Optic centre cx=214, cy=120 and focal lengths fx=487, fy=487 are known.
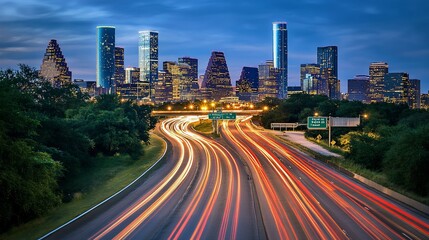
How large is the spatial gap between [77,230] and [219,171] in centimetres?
2877

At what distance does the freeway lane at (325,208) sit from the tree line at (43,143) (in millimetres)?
15404

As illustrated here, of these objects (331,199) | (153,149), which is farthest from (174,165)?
(331,199)

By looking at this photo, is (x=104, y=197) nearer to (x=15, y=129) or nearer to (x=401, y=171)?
(x=15, y=129)

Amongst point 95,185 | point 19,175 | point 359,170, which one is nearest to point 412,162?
point 359,170

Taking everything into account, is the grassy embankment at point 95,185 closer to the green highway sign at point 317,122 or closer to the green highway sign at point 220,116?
the green highway sign at point 220,116

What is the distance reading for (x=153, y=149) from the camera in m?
82.9

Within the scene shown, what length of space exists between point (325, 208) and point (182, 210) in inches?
408

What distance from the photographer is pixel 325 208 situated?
3538 cm

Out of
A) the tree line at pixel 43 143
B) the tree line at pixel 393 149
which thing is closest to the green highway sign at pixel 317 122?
the tree line at pixel 393 149

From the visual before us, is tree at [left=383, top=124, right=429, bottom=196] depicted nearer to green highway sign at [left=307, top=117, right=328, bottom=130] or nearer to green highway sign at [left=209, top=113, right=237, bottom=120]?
green highway sign at [left=307, top=117, right=328, bottom=130]

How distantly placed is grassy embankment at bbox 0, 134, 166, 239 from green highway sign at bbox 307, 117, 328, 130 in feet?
87.2

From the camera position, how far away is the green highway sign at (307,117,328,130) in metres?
87.6

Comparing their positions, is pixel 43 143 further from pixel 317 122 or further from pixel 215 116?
pixel 215 116

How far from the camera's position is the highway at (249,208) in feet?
92.8
